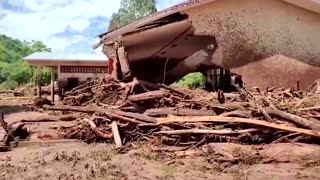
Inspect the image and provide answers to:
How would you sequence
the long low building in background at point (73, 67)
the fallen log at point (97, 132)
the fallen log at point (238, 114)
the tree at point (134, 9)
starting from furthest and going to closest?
the tree at point (134, 9)
the long low building in background at point (73, 67)
the fallen log at point (97, 132)
the fallen log at point (238, 114)

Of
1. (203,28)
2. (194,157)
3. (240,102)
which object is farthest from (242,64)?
(194,157)

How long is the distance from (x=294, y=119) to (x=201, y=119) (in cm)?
191

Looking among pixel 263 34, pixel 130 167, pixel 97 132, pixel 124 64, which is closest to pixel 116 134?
pixel 97 132

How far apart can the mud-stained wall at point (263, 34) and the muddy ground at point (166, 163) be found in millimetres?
5349


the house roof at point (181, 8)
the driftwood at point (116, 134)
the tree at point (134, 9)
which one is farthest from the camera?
the tree at point (134, 9)

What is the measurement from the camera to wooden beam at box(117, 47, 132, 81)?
14.2m

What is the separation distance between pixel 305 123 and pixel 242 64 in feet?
16.9

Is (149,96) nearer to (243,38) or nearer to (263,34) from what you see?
(243,38)

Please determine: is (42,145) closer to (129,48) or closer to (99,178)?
(99,178)

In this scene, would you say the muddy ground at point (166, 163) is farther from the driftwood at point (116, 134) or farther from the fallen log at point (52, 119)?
the fallen log at point (52, 119)

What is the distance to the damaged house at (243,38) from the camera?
14.2m

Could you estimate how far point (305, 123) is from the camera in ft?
31.9

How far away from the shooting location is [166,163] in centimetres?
876

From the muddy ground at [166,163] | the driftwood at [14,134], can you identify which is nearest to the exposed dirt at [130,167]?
the muddy ground at [166,163]
